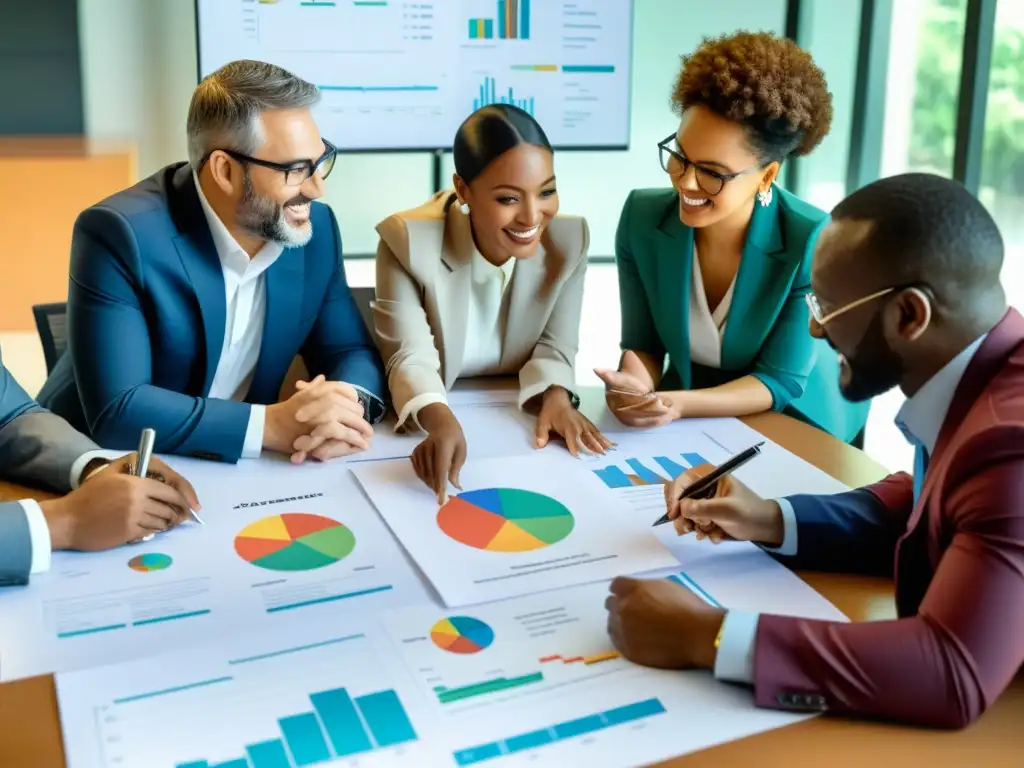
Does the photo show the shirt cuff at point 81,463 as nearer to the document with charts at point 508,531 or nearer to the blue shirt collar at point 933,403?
the document with charts at point 508,531

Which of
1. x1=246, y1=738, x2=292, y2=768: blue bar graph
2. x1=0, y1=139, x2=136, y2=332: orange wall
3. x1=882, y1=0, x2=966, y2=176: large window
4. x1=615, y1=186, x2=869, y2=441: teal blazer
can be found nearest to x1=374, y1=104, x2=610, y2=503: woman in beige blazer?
x1=615, y1=186, x2=869, y2=441: teal blazer

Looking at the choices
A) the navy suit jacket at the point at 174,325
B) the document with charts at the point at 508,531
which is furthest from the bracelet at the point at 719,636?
the navy suit jacket at the point at 174,325

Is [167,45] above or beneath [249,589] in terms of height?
above

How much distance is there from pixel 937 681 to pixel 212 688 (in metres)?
0.72

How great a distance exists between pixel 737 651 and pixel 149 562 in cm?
74

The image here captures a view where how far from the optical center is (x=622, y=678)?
43.8 inches

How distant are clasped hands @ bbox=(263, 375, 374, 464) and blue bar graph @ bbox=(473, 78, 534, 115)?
229 cm

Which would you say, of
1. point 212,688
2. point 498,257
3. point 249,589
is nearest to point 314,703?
point 212,688

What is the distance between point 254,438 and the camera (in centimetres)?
171

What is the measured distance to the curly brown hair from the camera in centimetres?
210

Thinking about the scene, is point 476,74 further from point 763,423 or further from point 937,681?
point 937,681

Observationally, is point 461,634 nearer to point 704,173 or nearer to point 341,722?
point 341,722

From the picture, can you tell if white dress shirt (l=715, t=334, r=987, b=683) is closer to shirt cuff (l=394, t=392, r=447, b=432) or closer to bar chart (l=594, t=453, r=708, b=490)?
bar chart (l=594, t=453, r=708, b=490)

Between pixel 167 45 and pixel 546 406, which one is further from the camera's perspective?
pixel 167 45
